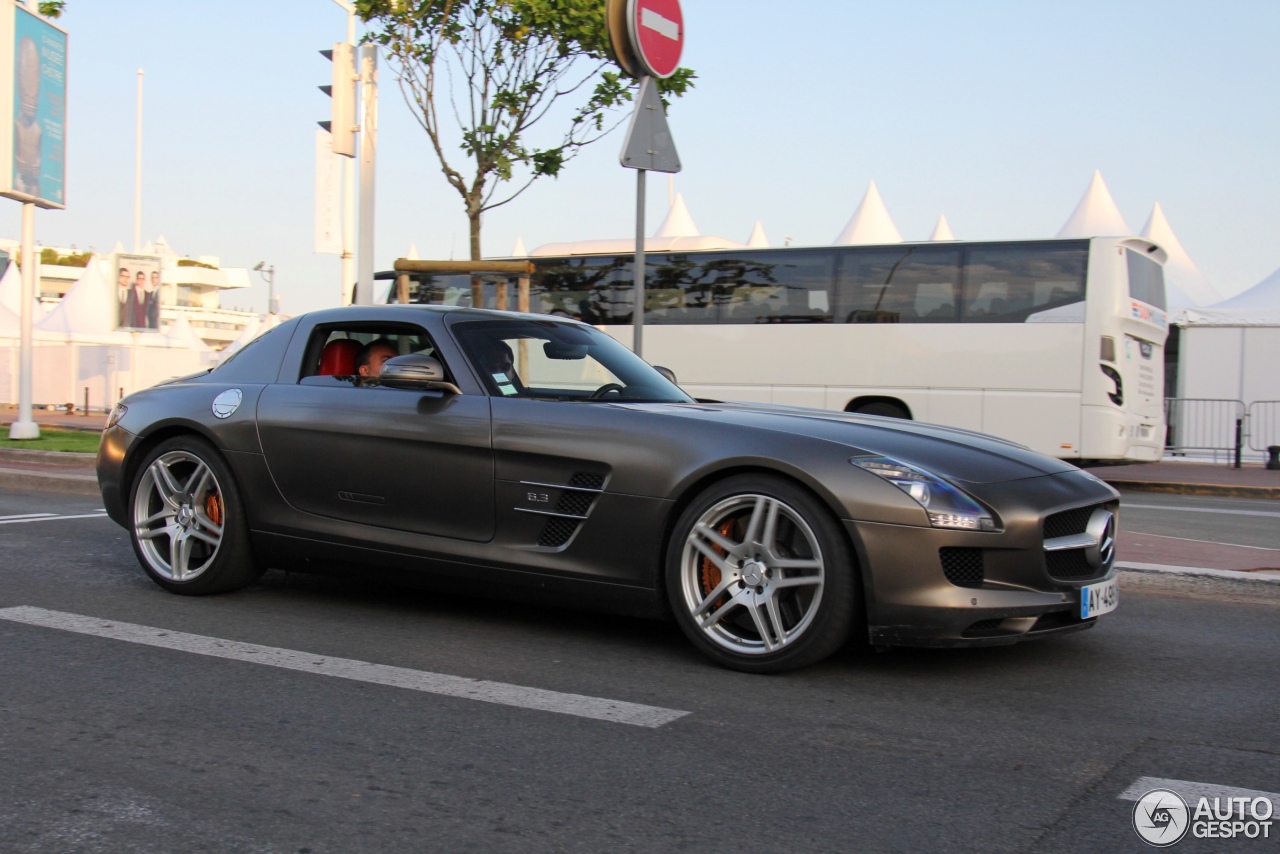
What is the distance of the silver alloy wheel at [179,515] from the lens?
5.78 metres

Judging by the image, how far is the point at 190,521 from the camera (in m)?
5.83

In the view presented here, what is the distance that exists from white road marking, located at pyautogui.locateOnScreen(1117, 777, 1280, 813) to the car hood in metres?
1.30

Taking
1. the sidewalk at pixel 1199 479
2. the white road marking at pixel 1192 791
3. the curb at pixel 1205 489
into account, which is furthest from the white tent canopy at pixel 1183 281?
the white road marking at pixel 1192 791

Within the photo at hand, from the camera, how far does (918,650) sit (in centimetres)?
491

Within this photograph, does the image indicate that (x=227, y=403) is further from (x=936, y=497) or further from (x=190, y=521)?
(x=936, y=497)

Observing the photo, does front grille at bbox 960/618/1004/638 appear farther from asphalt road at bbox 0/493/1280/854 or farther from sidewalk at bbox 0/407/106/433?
sidewalk at bbox 0/407/106/433

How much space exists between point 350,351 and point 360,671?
181 centimetres

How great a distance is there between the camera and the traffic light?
604 inches

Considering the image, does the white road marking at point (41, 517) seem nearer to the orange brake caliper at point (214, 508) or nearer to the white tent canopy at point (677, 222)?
the orange brake caliper at point (214, 508)

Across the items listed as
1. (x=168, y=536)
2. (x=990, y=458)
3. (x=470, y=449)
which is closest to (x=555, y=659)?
(x=470, y=449)

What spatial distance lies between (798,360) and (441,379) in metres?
12.6

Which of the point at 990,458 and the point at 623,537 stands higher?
the point at 990,458

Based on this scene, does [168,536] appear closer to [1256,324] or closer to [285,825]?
[285,825]

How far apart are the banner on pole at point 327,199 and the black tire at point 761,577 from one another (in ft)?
53.1
